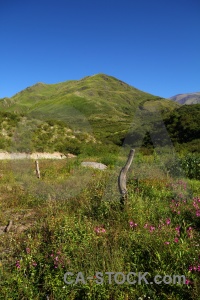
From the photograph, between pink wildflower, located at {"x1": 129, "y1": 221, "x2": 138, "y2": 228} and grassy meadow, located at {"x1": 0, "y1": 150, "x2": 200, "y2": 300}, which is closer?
grassy meadow, located at {"x1": 0, "y1": 150, "x2": 200, "y2": 300}

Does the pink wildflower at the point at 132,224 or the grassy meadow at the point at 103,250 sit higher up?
the pink wildflower at the point at 132,224

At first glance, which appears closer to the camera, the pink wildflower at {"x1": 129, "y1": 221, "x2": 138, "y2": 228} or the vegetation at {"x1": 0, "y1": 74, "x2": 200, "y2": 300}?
the vegetation at {"x1": 0, "y1": 74, "x2": 200, "y2": 300}

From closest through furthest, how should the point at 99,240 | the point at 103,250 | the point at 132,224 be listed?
the point at 103,250 < the point at 99,240 < the point at 132,224

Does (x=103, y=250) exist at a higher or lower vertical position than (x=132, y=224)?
lower

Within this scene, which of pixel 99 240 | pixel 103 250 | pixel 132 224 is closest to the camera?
pixel 103 250

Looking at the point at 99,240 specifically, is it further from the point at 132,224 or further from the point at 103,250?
the point at 132,224

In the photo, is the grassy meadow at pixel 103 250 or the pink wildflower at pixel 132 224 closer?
the grassy meadow at pixel 103 250

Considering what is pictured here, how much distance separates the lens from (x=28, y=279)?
13.4 ft

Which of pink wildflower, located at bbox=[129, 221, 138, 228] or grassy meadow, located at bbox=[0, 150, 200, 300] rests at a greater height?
pink wildflower, located at bbox=[129, 221, 138, 228]

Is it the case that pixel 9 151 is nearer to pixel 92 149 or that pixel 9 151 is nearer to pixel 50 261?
pixel 92 149

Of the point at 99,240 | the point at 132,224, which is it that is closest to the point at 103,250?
the point at 99,240

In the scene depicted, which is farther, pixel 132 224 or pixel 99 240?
pixel 132 224

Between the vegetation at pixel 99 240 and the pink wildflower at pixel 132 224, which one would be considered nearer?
the vegetation at pixel 99 240

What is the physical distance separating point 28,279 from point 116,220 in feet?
7.91
